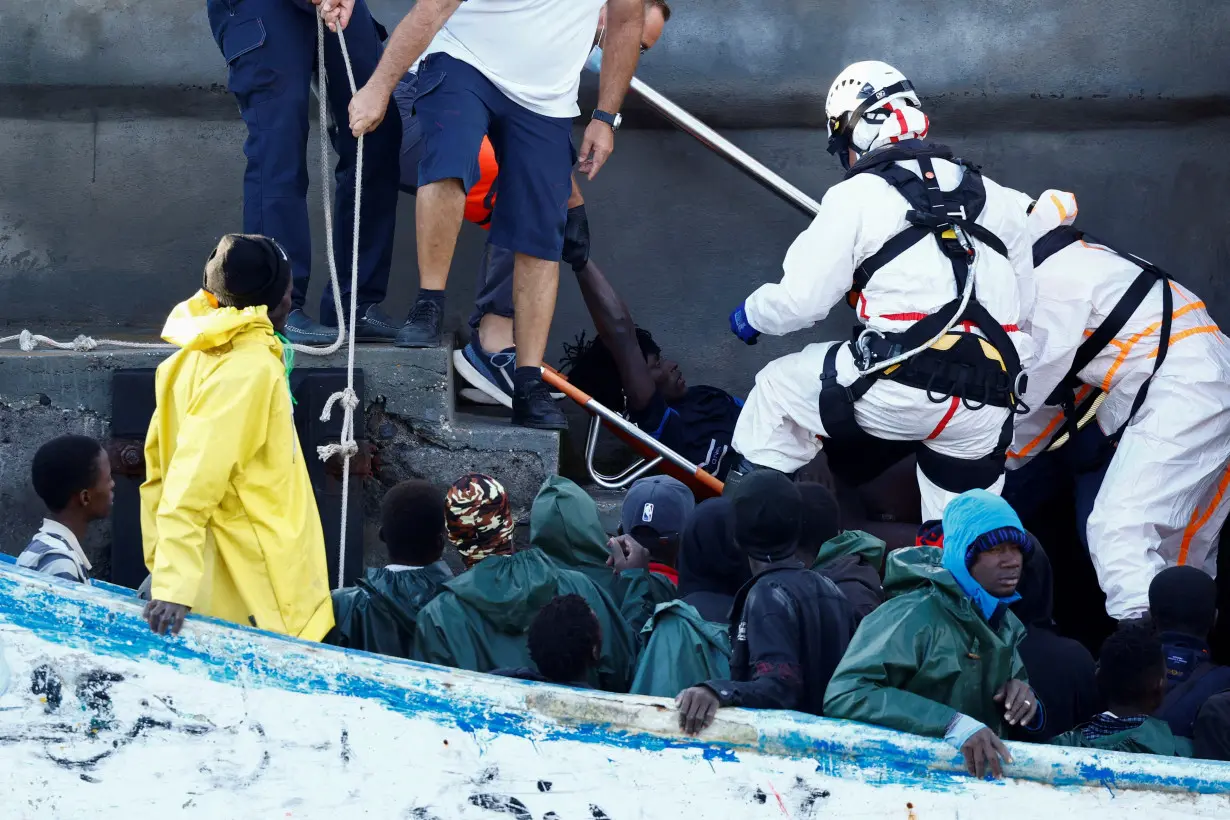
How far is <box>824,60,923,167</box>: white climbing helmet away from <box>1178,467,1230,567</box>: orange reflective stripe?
1.77 metres

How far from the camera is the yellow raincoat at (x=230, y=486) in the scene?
12.1ft

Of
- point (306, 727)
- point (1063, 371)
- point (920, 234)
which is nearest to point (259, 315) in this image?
point (306, 727)

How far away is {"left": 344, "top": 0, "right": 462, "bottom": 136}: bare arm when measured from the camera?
516 centimetres

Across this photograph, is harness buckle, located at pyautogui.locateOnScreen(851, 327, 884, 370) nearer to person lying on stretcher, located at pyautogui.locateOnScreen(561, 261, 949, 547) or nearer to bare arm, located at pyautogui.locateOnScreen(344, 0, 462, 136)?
person lying on stretcher, located at pyautogui.locateOnScreen(561, 261, 949, 547)

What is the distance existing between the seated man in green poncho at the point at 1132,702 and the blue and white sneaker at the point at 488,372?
265 centimetres

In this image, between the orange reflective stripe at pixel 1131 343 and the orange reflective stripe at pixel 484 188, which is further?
the orange reflective stripe at pixel 484 188

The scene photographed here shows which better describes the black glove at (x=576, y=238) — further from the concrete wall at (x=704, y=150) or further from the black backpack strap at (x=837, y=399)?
the black backpack strap at (x=837, y=399)

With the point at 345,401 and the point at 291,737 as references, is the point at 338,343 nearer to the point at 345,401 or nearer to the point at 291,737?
the point at 345,401

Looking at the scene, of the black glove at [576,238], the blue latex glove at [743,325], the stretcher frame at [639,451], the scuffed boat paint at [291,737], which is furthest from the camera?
the black glove at [576,238]

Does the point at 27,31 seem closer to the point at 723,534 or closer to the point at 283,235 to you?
the point at 283,235

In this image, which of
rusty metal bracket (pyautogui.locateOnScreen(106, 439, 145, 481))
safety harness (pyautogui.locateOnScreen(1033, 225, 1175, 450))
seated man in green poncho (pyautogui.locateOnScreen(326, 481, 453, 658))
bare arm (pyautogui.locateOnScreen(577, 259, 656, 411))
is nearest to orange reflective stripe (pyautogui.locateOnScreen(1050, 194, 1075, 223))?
safety harness (pyautogui.locateOnScreen(1033, 225, 1175, 450))

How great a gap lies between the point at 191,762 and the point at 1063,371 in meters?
3.34

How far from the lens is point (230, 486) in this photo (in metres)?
3.84

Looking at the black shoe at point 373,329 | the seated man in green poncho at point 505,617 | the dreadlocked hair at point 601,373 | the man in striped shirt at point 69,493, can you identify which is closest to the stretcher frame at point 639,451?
the dreadlocked hair at point 601,373
